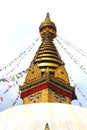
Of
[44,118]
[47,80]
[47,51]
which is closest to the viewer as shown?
[44,118]

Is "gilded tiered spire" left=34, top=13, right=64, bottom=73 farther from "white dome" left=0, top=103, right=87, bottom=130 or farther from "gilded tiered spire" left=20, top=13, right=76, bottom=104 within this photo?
"white dome" left=0, top=103, right=87, bottom=130

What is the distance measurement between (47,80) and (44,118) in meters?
12.2

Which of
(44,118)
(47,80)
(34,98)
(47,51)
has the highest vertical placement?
(47,51)

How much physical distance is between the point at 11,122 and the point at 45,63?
14.2m

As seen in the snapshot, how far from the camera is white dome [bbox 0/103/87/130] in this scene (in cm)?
1304

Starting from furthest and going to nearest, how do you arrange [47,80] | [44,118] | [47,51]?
1. [47,51]
2. [47,80]
3. [44,118]

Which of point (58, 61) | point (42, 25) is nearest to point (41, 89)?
point (58, 61)

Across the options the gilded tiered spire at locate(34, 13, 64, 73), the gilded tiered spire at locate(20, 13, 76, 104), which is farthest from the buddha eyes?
the gilded tiered spire at locate(34, 13, 64, 73)

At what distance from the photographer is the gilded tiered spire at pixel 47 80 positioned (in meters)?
25.4

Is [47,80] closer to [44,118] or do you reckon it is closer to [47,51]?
[47,51]

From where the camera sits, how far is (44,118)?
13320mm

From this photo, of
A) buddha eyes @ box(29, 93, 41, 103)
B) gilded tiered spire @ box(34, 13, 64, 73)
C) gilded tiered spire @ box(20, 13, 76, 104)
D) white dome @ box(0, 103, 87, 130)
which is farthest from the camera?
gilded tiered spire @ box(34, 13, 64, 73)

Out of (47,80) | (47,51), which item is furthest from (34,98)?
(47,51)

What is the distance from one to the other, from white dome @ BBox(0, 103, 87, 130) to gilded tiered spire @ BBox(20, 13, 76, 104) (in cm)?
993
